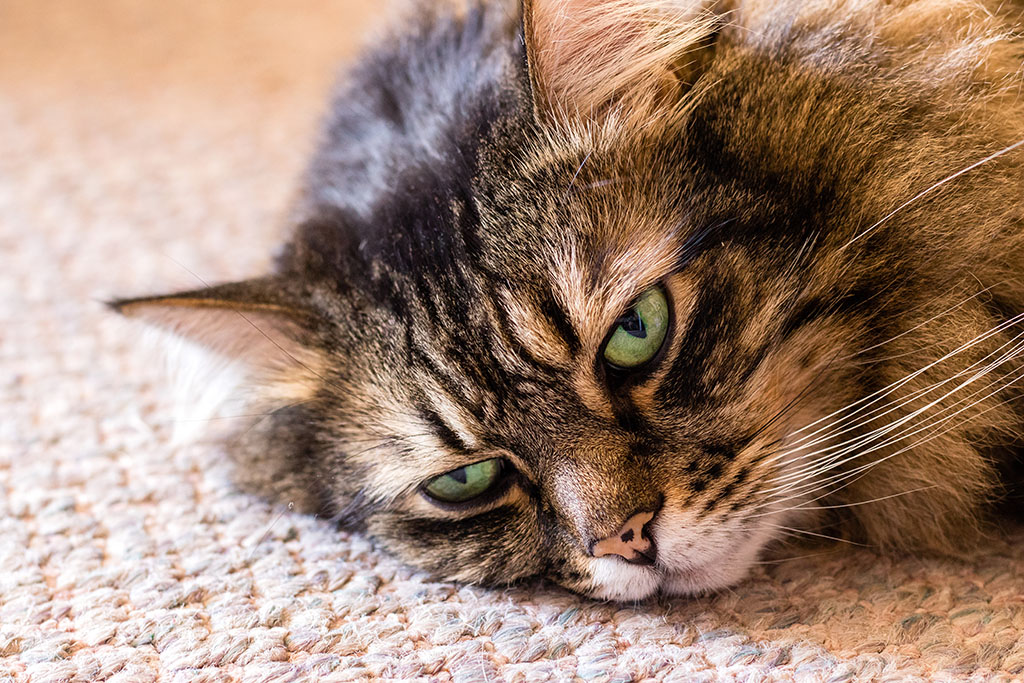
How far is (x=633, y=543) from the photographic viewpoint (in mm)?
1041

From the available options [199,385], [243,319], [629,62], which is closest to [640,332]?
[629,62]

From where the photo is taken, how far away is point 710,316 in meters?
1.06

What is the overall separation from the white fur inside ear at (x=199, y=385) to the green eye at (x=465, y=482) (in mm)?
400

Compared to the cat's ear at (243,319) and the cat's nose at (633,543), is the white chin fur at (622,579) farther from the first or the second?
the cat's ear at (243,319)

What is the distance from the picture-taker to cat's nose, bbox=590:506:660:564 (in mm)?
1034

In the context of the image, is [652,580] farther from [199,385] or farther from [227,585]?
[199,385]

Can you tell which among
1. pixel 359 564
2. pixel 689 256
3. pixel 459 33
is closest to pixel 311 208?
pixel 459 33

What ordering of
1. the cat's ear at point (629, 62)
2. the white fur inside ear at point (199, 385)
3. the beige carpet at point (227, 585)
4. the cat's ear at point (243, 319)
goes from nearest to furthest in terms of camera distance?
the beige carpet at point (227, 585) → the cat's ear at point (629, 62) → the cat's ear at point (243, 319) → the white fur inside ear at point (199, 385)

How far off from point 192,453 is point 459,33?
2.67ft

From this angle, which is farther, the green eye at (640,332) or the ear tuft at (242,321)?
the ear tuft at (242,321)

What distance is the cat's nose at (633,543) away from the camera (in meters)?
1.03

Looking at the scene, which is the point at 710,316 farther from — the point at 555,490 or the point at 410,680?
the point at 410,680

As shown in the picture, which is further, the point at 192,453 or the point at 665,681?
the point at 192,453

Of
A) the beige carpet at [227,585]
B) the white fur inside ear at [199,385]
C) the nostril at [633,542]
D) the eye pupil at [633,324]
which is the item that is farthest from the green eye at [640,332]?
the white fur inside ear at [199,385]
